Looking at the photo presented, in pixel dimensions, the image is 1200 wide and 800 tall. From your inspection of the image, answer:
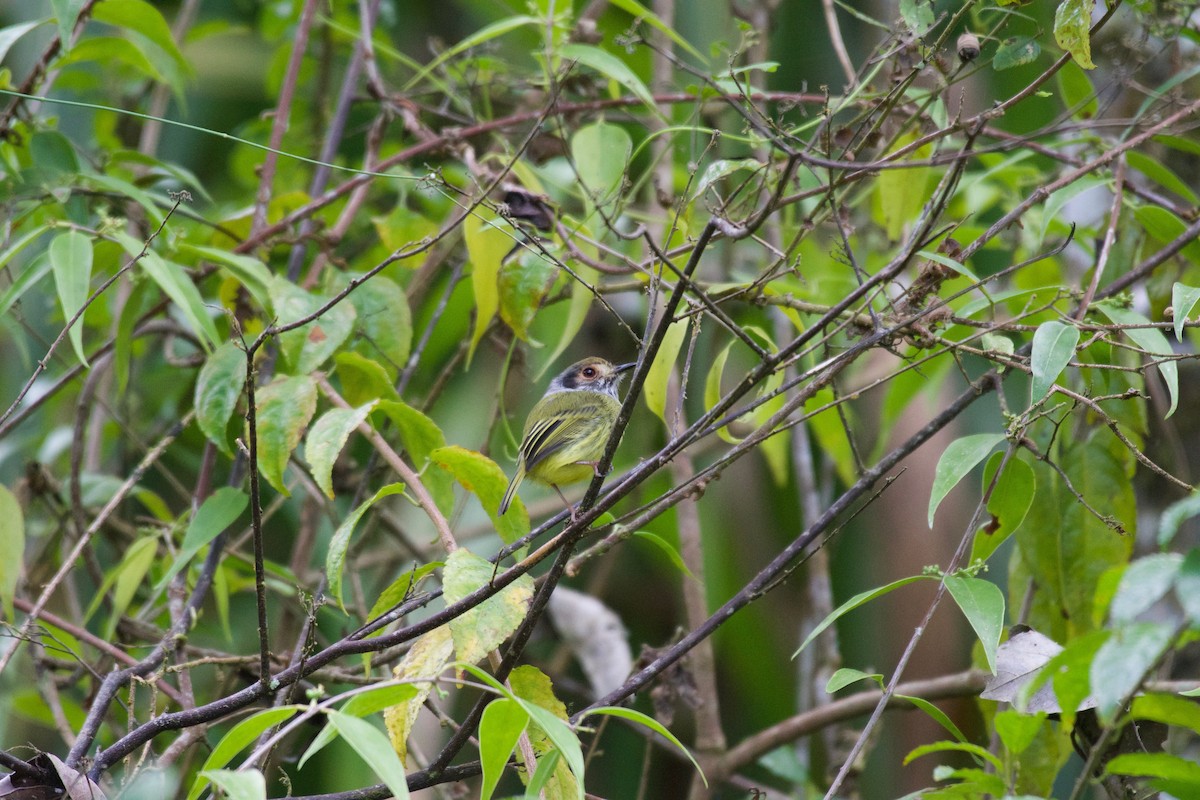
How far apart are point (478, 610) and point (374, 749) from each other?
0.59 m

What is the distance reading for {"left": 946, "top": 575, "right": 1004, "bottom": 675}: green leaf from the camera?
1.83 m

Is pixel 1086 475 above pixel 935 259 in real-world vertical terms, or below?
below

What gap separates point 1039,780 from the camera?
2.48 metres

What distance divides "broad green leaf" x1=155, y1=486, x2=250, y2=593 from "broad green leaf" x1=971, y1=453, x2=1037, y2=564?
5.34ft

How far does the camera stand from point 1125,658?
113 centimetres

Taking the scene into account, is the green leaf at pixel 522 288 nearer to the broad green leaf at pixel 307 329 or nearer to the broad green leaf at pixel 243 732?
the broad green leaf at pixel 307 329

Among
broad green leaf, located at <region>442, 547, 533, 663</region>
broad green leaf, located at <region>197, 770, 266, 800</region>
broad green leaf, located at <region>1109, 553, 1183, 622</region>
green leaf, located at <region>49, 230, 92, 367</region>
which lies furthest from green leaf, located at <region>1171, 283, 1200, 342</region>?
green leaf, located at <region>49, 230, 92, 367</region>

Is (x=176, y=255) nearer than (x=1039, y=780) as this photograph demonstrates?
No

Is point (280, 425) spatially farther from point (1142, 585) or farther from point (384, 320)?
point (1142, 585)

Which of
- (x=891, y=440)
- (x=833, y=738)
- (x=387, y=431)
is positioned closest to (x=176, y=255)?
(x=387, y=431)

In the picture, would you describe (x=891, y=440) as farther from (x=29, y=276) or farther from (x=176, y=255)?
(x=29, y=276)

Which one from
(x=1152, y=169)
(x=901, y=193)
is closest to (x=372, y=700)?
(x=901, y=193)

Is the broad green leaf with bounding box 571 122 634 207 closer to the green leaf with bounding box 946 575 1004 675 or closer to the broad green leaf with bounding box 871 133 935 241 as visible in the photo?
the broad green leaf with bounding box 871 133 935 241

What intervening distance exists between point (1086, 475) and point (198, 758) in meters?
2.64
